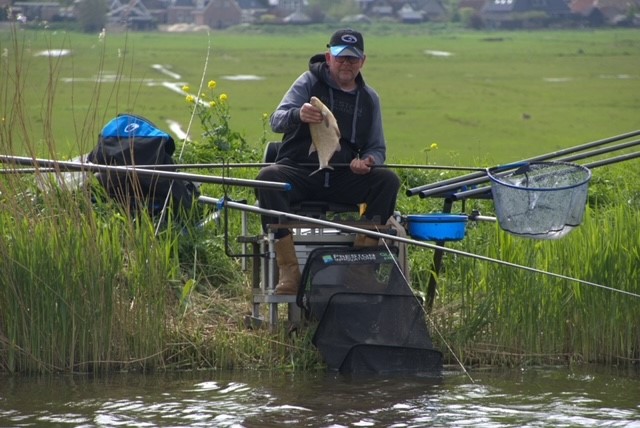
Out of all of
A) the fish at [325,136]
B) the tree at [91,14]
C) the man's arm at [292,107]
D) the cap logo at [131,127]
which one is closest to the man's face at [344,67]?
the man's arm at [292,107]

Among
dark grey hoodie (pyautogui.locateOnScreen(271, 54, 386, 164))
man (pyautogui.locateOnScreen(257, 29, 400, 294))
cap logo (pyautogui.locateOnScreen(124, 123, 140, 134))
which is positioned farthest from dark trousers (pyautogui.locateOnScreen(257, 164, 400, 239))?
cap logo (pyautogui.locateOnScreen(124, 123, 140, 134))

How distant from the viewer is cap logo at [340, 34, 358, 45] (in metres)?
7.07

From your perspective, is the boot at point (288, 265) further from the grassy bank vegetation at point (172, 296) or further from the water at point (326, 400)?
the water at point (326, 400)

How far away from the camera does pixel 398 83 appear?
149ft

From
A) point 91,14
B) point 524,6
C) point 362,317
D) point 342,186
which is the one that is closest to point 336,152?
point 342,186

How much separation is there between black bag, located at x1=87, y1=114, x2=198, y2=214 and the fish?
3.91 ft

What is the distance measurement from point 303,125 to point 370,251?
796 mm

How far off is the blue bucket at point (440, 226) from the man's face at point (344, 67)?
84 cm

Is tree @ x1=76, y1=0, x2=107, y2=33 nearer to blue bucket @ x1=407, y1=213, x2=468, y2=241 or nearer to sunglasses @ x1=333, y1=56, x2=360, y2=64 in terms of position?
sunglasses @ x1=333, y1=56, x2=360, y2=64

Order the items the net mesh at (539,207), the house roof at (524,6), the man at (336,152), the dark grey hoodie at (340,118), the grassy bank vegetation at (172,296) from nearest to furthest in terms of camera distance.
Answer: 1. the net mesh at (539,207)
2. the grassy bank vegetation at (172,296)
3. the man at (336,152)
4. the dark grey hoodie at (340,118)
5. the house roof at (524,6)

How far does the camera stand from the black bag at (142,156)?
7.75m

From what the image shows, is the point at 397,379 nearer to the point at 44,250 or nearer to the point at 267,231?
the point at 267,231

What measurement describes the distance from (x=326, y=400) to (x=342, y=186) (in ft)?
4.36

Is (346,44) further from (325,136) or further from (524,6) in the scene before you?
(524,6)
